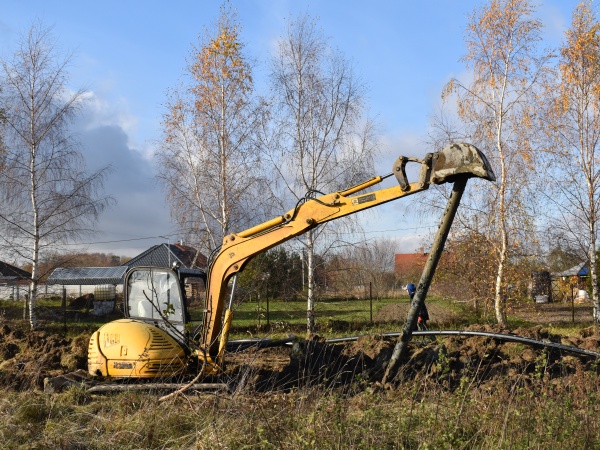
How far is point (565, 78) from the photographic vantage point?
20.8m

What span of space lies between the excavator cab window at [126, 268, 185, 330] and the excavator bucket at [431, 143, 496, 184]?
12.5ft

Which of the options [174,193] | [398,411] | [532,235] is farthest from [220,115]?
[398,411]

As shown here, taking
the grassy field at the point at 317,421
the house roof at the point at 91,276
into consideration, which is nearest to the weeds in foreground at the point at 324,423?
the grassy field at the point at 317,421

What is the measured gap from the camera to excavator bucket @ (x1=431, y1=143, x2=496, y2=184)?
724 centimetres

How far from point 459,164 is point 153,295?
14.9 feet

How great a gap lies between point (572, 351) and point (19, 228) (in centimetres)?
1492

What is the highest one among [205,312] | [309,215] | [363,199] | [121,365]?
[363,199]

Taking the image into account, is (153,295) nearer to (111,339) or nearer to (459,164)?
(111,339)

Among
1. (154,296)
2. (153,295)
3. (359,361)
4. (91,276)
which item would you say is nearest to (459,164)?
(359,361)

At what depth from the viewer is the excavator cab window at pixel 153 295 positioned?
29.7 ft

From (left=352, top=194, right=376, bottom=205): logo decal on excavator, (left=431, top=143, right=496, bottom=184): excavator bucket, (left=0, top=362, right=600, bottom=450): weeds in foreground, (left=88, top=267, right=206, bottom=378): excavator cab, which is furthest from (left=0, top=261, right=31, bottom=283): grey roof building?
(left=431, top=143, right=496, bottom=184): excavator bucket

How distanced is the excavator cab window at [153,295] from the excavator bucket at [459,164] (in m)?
3.80

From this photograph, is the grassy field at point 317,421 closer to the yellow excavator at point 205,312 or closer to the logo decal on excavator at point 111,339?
the yellow excavator at point 205,312

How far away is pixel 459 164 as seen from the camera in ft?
24.3
